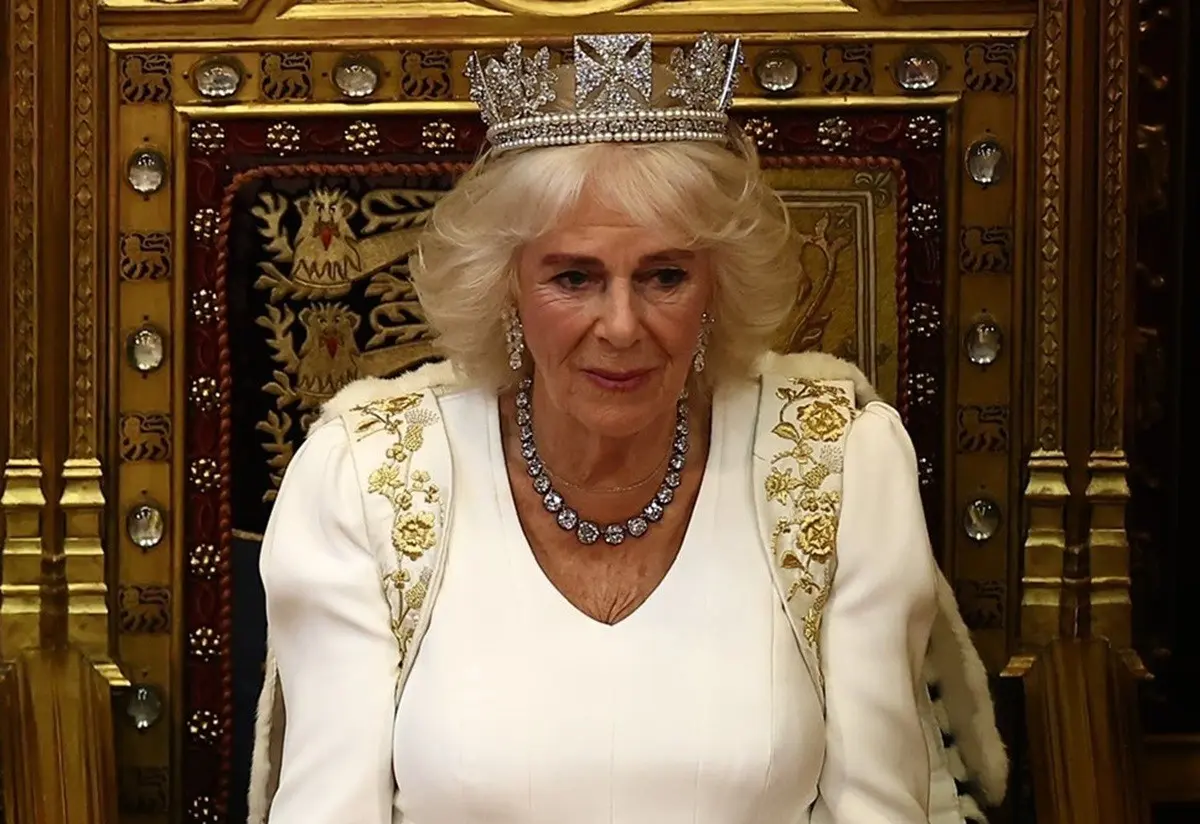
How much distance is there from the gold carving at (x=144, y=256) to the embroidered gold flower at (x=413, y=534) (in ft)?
1.61

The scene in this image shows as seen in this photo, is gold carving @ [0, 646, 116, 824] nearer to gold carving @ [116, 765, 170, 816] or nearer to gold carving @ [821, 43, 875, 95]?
gold carving @ [116, 765, 170, 816]

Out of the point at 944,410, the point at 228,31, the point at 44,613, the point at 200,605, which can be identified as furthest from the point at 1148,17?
the point at 44,613

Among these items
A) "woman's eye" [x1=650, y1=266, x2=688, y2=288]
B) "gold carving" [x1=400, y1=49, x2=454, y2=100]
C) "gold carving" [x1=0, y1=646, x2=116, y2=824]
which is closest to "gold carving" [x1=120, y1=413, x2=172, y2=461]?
"gold carving" [x1=0, y1=646, x2=116, y2=824]

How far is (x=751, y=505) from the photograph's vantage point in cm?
140

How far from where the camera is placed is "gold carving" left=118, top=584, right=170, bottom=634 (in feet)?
5.63

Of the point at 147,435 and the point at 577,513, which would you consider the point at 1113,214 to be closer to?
the point at 577,513

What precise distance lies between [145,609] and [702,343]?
730mm

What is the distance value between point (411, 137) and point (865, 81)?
1.60 feet

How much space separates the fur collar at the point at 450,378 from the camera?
1487 mm

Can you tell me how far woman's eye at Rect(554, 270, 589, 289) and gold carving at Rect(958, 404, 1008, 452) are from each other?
1.89 feet

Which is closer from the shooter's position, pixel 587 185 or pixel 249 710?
pixel 587 185

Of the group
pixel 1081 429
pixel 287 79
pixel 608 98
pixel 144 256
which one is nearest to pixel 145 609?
pixel 144 256

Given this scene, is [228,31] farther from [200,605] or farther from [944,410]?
[944,410]

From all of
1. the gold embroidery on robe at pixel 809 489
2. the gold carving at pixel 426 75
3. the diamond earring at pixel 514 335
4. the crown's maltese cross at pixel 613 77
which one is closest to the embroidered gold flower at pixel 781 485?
the gold embroidery on robe at pixel 809 489
